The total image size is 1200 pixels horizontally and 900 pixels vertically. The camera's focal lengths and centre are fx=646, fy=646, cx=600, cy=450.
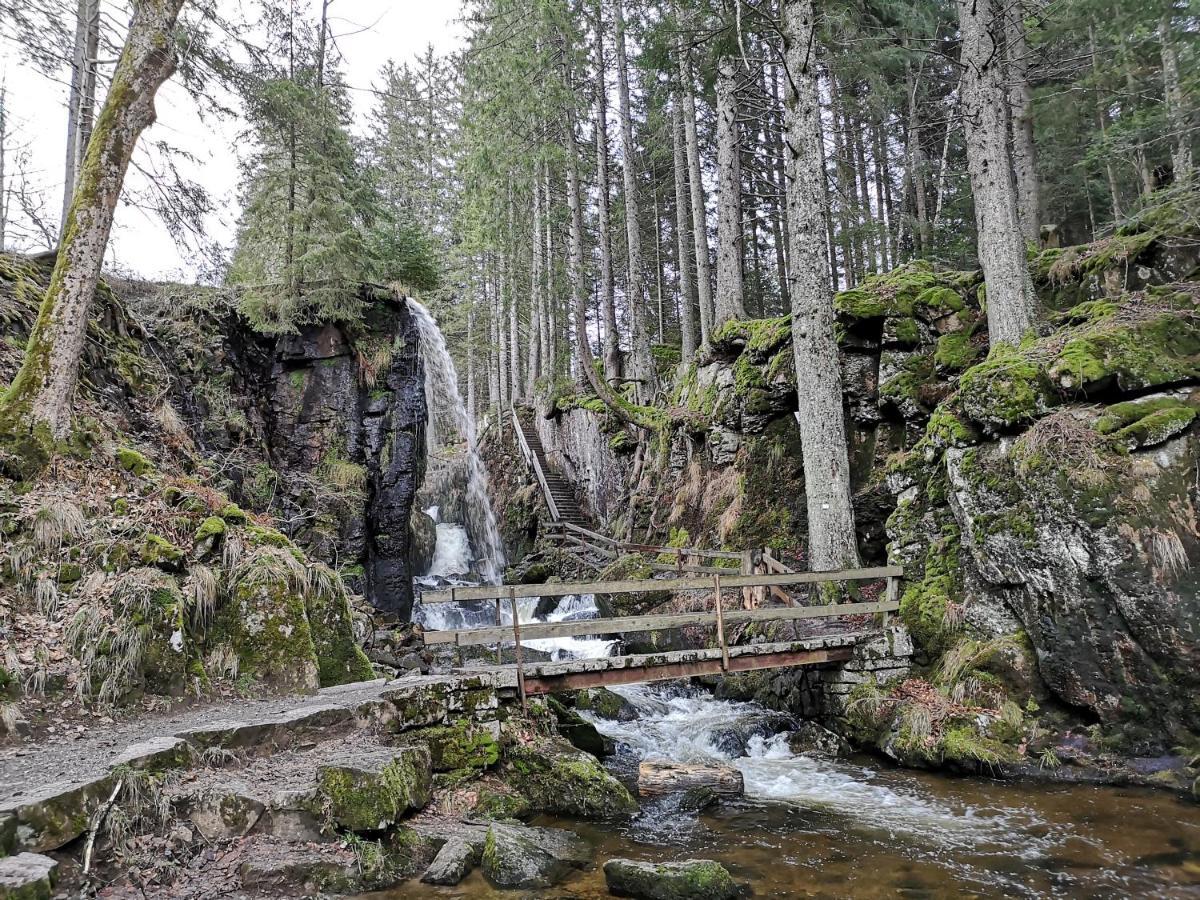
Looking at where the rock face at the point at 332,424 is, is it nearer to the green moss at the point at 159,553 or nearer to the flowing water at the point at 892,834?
the green moss at the point at 159,553

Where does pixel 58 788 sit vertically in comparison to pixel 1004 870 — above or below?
above

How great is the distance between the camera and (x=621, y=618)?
7.45 metres

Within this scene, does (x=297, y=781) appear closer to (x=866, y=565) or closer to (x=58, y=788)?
(x=58, y=788)

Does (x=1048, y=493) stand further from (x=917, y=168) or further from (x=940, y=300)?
(x=917, y=168)

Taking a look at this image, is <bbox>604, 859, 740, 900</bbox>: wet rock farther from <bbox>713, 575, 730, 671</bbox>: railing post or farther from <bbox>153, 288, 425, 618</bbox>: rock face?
<bbox>153, 288, 425, 618</bbox>: rock face

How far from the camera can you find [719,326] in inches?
636

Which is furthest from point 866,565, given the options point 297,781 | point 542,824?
point 297,781

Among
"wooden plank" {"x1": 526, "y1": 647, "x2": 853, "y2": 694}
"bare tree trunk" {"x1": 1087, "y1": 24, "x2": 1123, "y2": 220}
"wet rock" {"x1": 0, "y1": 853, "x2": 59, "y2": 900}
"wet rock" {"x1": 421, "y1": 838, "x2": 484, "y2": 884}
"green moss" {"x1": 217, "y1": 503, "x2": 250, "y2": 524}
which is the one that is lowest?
"wet rock" {"x1": 421, "y1": 838, "x2": 484, "y2": 884}

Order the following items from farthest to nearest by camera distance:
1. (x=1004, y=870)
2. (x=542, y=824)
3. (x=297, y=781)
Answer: (x=542, y=824) < (x=1004, y=870) < (x=297, y=781)

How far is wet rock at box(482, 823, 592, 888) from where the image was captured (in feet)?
14.9

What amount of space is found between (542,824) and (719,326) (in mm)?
12683

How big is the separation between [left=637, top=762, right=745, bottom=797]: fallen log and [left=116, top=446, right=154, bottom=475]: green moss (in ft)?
21.5

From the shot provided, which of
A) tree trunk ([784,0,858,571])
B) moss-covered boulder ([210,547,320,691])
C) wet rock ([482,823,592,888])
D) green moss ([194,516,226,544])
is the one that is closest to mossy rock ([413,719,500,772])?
wet rock ([482,823,592,888])

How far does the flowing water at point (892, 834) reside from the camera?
468 centimetres
